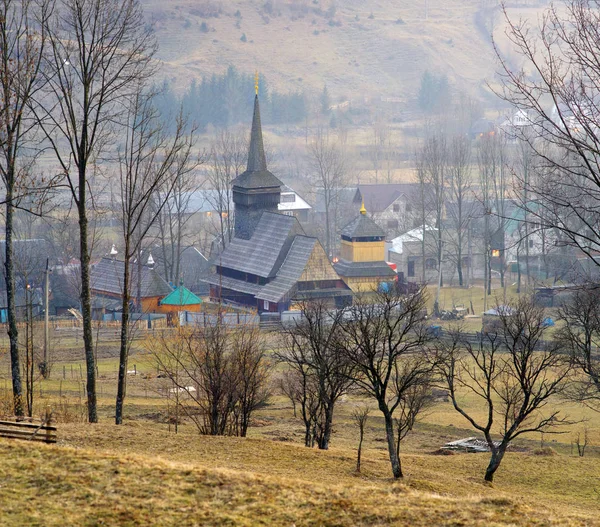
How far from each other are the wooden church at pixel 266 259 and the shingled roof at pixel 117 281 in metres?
4.13

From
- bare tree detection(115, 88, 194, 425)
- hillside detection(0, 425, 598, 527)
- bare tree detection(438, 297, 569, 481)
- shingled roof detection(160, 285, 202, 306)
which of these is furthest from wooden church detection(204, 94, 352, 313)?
hillside detection(0, 425, 598, 527)

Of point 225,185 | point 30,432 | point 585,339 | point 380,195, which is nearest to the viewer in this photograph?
point 30,432

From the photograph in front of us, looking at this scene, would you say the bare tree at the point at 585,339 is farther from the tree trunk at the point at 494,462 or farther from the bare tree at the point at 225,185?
the bare tree at the point at 225,185

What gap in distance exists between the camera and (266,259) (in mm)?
62062

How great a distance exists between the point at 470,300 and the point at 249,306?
17.3 m

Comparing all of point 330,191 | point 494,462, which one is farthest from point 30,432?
point 330,191

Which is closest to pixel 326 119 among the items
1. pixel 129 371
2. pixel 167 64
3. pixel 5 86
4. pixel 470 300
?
pixel 167 64

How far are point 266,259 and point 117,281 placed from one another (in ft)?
33.7

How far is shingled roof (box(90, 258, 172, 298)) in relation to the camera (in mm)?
60000

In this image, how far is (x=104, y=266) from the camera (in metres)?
64.4

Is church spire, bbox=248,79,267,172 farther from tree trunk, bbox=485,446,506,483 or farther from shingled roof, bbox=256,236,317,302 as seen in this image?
tree trunk, bbox=485,446,506,483

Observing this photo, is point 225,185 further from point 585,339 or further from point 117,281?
point 585,339

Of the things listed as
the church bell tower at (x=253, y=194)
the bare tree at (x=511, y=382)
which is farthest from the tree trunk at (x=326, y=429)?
the church bell tower at (x=253, y=194)

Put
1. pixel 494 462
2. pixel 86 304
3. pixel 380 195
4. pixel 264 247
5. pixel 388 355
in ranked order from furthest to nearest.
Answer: pixel 380 195 < pixel 264 247 < pixel 86 304 < pixel 388 355 < pixel 494 462
